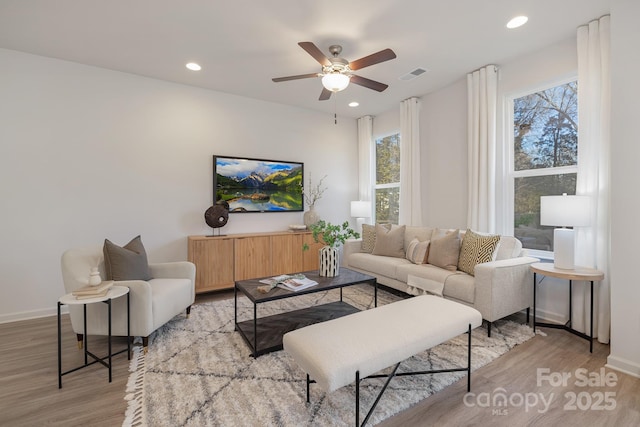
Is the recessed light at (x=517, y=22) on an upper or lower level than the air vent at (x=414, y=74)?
lower

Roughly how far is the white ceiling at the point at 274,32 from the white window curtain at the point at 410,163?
0.87 m

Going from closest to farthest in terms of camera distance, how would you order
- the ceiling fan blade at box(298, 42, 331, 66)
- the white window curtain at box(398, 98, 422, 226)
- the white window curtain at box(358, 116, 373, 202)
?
the ceiling fan blade at box(298, 42, 331, 66) < the white window curtain at box(398, 98, 422, 226) < the white window curtain at box(358, 116, 373, 202)

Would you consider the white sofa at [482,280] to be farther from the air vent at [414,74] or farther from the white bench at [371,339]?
the air vent at [414,74]

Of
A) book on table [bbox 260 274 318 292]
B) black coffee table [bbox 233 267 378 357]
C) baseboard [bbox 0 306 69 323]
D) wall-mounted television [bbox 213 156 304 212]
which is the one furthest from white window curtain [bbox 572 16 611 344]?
baseboard [bbox 0 306 69 323]

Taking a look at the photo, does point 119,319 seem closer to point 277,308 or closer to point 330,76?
point 277,308

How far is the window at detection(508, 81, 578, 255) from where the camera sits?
9.56 ft

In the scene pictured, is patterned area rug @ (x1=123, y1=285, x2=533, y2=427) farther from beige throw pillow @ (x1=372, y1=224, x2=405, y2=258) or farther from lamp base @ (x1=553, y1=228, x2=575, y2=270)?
beige throw pillow @ (x1=372, y1=224, x2=405, y2=258)

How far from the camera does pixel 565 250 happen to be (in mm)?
2533

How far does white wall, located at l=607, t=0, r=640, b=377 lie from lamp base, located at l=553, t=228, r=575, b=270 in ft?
1.29

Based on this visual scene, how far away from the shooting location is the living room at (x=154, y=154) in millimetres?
2084

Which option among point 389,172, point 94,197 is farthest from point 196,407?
point 389,172

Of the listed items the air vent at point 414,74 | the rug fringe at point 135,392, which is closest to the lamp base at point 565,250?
the air vent at point 414,74

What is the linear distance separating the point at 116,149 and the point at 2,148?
0.98 meters

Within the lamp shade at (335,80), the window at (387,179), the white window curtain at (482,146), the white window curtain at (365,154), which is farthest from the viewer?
the white window curtain at (365,154)
